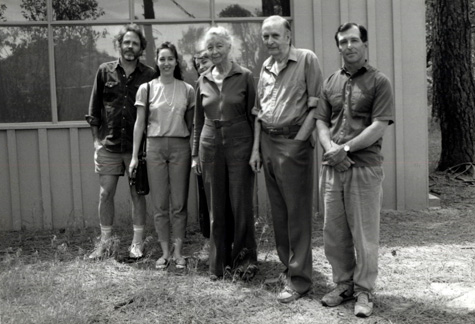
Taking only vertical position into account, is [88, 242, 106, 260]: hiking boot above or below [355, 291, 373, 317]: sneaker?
above

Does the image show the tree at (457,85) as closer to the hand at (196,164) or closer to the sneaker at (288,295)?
the hand at (196,164)

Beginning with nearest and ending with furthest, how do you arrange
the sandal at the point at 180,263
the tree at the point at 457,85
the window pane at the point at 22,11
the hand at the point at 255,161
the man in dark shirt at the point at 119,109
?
the hand at the point at 255,161
the sandal at the point at 180,263
the man in dark shirt at the point at 119,109
the window pane at the point at 22,11
the tree at the point at 457,85

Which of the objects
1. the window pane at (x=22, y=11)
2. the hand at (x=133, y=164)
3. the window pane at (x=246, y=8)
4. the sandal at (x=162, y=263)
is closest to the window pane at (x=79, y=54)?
the window pane at (x=22, y=11)

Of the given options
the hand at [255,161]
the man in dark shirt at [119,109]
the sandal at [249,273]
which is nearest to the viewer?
the hand at [255,161]

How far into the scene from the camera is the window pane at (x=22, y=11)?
24.3 ft

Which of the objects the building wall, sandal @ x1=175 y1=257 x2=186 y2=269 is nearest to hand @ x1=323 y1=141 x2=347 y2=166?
sandal @ x1=175 y1=257 x2=186 y2=269

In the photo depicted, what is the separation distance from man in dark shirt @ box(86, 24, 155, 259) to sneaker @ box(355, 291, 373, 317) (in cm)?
232

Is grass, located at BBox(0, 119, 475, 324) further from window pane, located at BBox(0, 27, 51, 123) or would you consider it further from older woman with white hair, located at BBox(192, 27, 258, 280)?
window pane, located at BBox(0, 27, 51, 123)

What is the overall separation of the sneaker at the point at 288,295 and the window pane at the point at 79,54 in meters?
3.87

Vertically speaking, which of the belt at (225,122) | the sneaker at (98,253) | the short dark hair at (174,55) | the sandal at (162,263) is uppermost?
the short dark hair at (174,55)

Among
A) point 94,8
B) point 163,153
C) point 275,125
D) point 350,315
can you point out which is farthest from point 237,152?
point 94,8

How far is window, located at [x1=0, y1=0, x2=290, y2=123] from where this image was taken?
24.3 feet

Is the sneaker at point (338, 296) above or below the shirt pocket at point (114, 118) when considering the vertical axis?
below

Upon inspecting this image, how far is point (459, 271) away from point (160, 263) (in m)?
2.70
